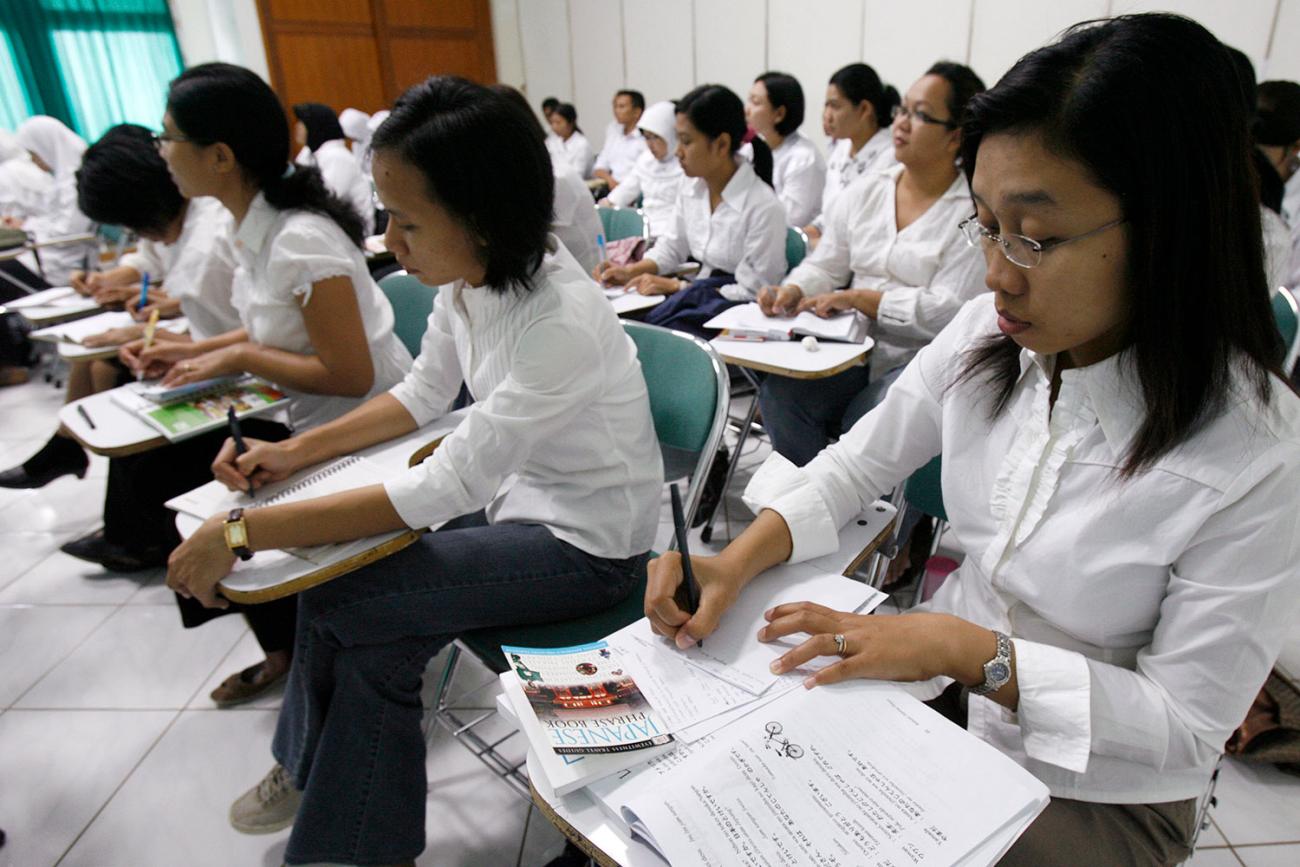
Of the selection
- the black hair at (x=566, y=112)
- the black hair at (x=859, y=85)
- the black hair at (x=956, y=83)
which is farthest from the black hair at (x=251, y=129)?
the black hair at (x=566, y=112)

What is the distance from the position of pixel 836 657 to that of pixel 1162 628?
1.12ft

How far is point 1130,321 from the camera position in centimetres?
78

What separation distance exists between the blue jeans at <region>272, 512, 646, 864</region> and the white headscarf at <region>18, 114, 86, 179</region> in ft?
18.6

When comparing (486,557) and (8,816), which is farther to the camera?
(8,816)

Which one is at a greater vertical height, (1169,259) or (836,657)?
(1169,259)

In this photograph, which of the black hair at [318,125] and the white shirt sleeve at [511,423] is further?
the black hair at [318,125]

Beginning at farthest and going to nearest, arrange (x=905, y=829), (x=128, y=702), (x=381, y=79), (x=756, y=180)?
1. (x=381, y=79)
2. (x=756, y=180)
3. (x=128, y=702)
4. (x=905, y=829)

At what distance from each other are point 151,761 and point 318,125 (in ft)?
17.9

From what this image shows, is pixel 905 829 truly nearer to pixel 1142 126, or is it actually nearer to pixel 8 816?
pixel 1142 126

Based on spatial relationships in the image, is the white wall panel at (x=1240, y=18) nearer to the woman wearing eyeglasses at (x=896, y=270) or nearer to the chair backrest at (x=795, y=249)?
the chair backrest at (x=795, y=249)

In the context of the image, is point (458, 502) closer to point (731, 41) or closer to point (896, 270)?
point (896, 270)

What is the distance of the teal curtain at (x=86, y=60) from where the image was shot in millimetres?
6863

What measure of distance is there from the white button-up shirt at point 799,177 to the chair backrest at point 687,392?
10.5 ft

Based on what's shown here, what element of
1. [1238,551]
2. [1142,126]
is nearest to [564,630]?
[1238,551]
